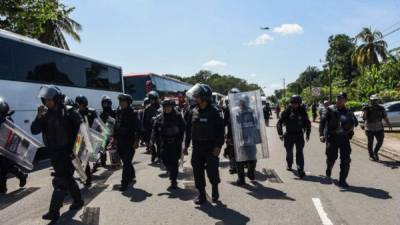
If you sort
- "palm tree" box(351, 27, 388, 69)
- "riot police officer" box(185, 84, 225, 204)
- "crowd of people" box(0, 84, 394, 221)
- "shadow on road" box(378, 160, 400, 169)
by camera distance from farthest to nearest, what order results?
"palm tree" box(351, 27, 388, 69) < "shadow on road" box(378, 160, 400, 169) < "riot police officer" box(185, 84, 225, 204) < "crowd of people" box(0, 84, 394, 221)

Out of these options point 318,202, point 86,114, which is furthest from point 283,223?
point 86,114

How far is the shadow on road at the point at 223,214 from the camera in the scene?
548cm

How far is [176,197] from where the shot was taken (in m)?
6.89

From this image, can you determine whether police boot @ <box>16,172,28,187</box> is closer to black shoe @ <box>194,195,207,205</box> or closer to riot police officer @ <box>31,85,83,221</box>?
riot police officer @ <box>31,85,83,221</box>

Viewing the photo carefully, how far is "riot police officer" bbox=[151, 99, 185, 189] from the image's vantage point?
7605 mm

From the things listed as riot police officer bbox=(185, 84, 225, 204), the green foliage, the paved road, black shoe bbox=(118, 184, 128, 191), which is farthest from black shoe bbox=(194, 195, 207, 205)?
the green foliage

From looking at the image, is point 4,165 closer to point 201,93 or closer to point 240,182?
point 201,93

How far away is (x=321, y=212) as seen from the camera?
5.88 meters

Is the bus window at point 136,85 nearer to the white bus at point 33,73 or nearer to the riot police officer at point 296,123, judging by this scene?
the white bus at point 33,73

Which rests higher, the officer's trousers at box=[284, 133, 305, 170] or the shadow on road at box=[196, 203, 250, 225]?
the officer's trousers at box=[284, 133, 305, 170]

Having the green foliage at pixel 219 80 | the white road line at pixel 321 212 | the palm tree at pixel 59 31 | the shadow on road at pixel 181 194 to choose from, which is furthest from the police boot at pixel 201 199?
the green foliage at pixel 219 80

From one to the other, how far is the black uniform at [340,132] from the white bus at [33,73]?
800cm

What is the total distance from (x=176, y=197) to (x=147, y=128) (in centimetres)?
422

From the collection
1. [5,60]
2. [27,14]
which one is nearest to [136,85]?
[27,14]
